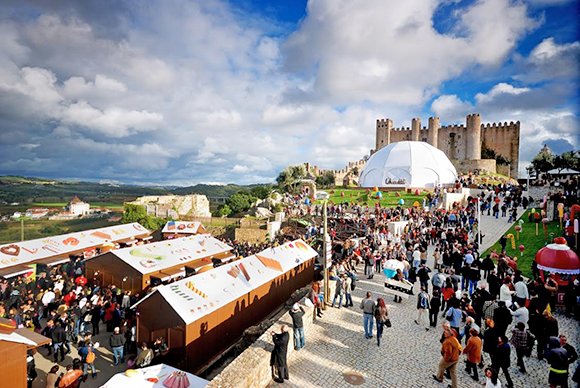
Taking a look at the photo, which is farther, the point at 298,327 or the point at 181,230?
the point at 181,230

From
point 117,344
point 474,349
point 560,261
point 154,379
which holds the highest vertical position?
point 560,261

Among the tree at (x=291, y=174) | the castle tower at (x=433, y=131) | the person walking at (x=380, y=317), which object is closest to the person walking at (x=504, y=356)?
the person walking at (x=380, y=317)

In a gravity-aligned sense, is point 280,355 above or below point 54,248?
above

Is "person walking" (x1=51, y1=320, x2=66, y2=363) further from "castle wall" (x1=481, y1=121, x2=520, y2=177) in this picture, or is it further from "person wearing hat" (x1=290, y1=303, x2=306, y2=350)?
"castle wall" (x1=481, y1=121, x2=520, y2=177)

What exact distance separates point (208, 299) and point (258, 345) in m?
3.10

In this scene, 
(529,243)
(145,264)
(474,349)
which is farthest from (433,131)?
(474,349)

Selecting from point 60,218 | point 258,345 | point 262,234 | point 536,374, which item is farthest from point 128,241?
point 60,218

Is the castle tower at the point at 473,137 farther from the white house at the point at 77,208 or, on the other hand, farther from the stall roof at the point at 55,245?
the white house at the point at 77,208

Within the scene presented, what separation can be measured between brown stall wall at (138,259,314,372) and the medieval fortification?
46.4 metres

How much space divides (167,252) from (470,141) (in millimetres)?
58684

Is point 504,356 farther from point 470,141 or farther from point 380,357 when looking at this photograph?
point 470,141

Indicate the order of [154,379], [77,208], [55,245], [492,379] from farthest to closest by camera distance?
[77,208] < [55,245] < [154,379] < [492,379]

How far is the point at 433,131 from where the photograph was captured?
6125 cm

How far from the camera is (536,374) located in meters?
6.53
